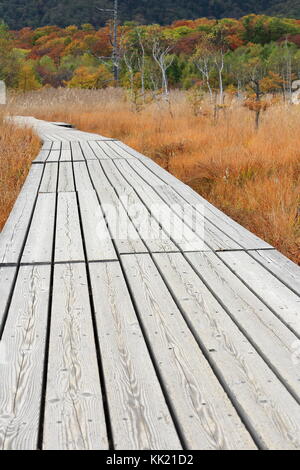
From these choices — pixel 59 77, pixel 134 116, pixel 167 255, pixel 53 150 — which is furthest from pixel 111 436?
pixel 59 77

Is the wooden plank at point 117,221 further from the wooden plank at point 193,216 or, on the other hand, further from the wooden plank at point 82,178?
the wooden plank at point 193,216

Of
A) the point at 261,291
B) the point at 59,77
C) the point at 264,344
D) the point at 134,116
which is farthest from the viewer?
the point at 59,77

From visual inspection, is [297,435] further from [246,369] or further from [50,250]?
[50,250]

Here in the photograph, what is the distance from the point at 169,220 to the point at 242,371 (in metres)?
1.89

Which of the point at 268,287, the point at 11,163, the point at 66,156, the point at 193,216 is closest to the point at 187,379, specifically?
the point at 268,287

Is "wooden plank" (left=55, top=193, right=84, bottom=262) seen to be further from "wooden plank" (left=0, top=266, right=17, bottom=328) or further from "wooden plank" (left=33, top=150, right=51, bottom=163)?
"wooden plank" (left=33, top=150, right=51, bottom=163)

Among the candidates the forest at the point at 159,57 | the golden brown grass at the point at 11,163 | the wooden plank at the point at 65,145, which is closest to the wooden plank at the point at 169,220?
the golden brown grass at the point at 11,163

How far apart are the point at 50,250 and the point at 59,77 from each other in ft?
104

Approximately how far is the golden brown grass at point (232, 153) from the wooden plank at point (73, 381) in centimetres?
167

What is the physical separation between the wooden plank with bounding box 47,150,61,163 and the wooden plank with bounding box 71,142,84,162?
0.20 metres

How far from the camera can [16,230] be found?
10.5ft

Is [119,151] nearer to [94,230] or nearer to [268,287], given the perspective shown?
[94,230]

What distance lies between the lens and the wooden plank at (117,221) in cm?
290

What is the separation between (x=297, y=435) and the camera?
134cm
